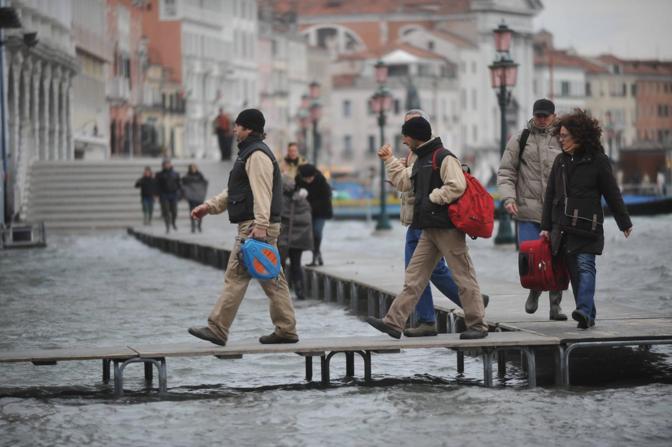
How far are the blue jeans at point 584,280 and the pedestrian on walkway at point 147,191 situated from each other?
35624 mm

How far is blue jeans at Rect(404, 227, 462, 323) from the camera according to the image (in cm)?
1479

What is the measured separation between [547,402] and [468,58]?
6330 inches

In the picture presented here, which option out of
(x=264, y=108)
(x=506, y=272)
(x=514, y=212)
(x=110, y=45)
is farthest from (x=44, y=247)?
(x=264, y=108)

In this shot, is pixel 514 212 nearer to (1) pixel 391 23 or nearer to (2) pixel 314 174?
(2) pixel 314 174

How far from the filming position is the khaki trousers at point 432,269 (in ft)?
46.6

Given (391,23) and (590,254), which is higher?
(391,23)

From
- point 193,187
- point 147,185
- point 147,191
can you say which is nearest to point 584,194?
point 193,187

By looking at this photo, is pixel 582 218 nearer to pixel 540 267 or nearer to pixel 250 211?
pixel 540 267

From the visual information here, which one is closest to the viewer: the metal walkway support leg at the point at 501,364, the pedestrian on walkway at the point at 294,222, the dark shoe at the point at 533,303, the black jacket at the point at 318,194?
the metal walkway support leg at the point at 501,364

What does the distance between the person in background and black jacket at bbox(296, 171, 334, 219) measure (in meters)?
31.7

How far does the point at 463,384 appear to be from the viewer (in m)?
14.4

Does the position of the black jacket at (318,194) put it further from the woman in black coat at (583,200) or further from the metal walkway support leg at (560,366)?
the metal walkway support leg at (560,366)

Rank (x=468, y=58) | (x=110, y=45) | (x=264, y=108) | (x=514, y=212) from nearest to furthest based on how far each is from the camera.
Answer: (x=514, y=212) < (x=110, y=45) < (x=264, y=108) < (x=468, y=58)

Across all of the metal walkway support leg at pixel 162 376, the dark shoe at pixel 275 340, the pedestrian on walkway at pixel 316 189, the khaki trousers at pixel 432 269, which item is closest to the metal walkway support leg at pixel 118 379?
the metal walkway support leg at pixel 162 376
